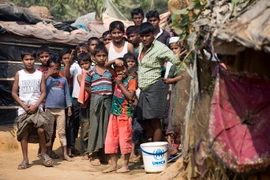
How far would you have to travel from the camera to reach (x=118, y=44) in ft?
27.9

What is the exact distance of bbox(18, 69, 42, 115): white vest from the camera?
8.12 meters

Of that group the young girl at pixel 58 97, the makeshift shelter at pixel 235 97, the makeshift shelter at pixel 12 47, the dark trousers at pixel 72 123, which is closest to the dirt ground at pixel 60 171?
the dark trousers at pixel 72 123

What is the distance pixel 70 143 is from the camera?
359 inches

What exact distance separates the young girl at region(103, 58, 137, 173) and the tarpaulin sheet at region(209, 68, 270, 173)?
2.82 m

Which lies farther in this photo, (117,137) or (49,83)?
(49,83)

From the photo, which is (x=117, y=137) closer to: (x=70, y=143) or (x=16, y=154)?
(x=70, y=143)

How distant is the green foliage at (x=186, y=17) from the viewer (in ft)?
17.9

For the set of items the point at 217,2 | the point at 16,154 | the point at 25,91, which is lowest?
the point at 16,154

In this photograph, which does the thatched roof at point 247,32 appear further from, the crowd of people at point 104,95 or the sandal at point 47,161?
the sandal at point 47,161


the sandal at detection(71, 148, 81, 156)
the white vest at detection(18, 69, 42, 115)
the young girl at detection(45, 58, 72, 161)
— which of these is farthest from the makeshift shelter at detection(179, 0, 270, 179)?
the sandal at detection(71, 148, 81, 156)

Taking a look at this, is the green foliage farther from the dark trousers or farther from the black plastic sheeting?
the black plastic sheeting

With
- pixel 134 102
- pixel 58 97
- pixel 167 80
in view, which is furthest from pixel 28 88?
pixel 167 80

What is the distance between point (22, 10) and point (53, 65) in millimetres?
5141

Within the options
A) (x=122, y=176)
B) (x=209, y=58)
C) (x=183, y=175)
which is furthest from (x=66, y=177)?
(x=209, y=58)
